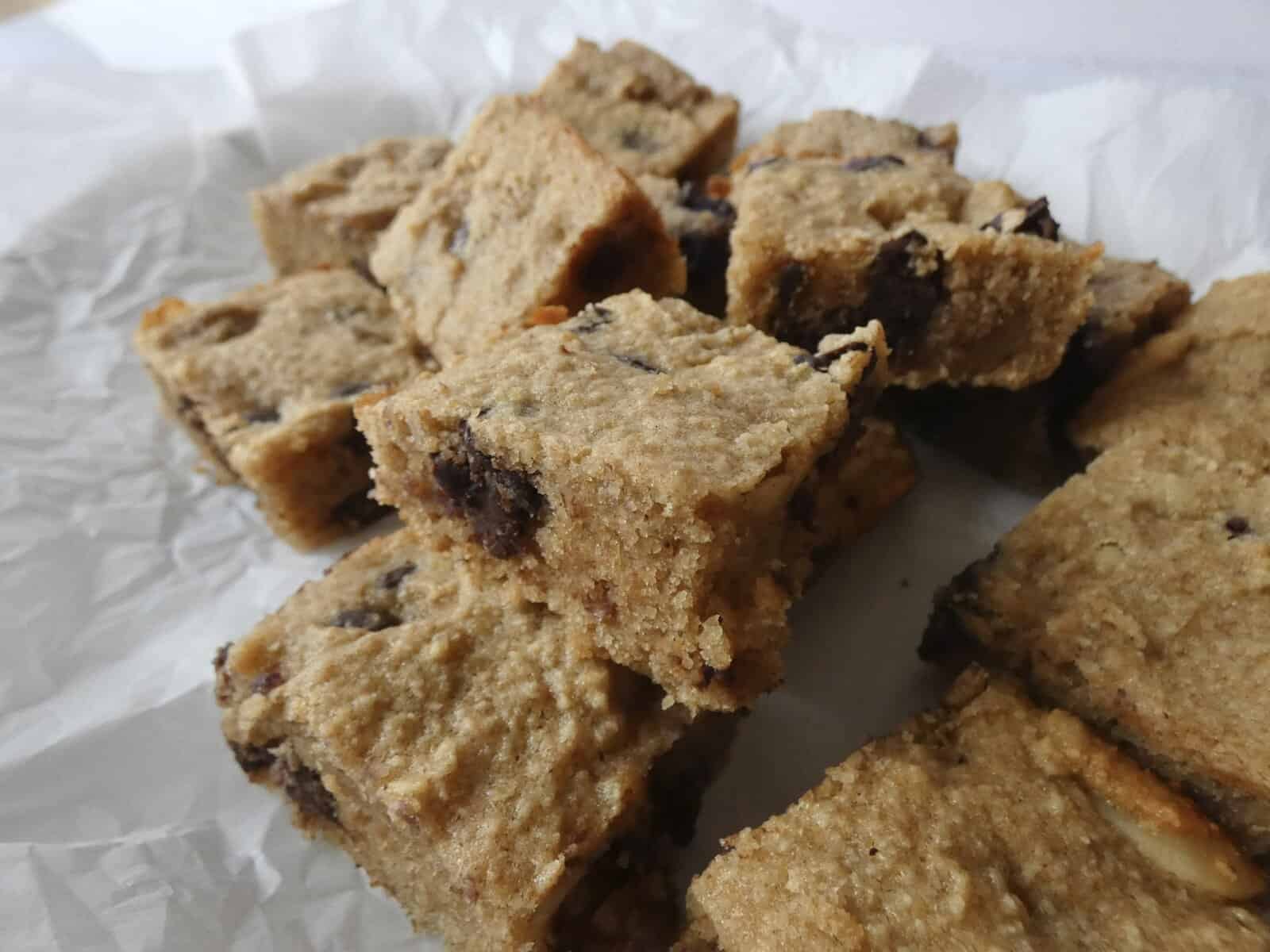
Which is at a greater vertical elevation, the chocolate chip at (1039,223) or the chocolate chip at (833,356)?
the chocolate chip at (1039,223)

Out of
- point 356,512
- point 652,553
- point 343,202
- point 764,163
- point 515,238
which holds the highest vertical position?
point 764,163

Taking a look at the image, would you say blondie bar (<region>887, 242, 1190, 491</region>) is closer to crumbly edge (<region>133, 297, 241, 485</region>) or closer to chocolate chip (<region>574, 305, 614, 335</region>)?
chocolate chip (<region>574, 305, 614, 335</region>)

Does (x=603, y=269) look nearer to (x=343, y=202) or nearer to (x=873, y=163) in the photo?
(x=873, y=163)

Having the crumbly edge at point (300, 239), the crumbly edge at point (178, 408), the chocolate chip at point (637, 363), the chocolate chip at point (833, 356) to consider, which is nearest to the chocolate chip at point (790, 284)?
the chocolate chip at point (833, 356)

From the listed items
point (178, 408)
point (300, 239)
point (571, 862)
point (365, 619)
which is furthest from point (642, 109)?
point (571, 862)

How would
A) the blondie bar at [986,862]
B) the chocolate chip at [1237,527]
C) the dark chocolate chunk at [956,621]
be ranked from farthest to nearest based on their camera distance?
the dark chocolate chunk at [956,621], the chocolate chip at [1237,527], the blondie bar at [986,862]

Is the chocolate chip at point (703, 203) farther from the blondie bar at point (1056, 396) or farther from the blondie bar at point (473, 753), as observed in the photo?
the blondie bar at point (473, 753)
